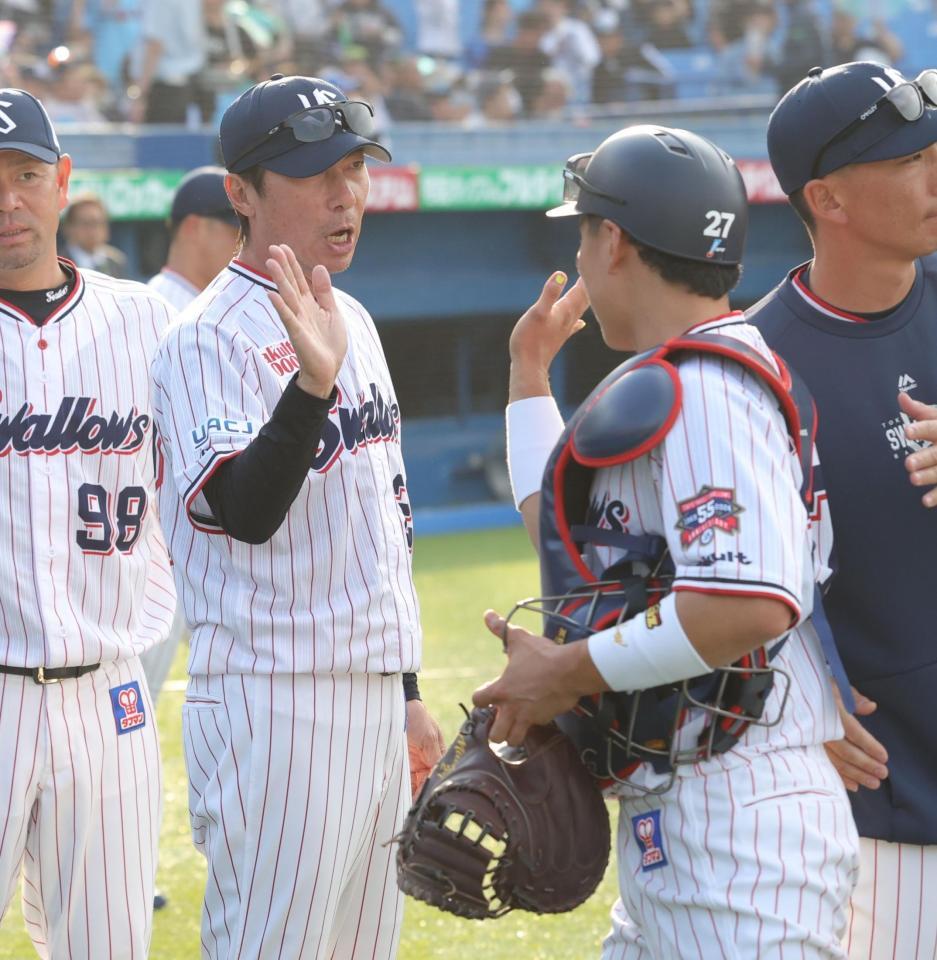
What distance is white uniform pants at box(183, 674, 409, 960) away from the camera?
2.72 meters

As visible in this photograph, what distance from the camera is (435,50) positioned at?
15266 mm

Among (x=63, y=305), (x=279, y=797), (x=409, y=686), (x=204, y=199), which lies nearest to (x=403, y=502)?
(x=409, y=686)

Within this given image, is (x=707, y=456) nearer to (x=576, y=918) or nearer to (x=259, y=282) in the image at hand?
(x=259, y=282)

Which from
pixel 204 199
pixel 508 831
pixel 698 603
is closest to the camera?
pixel 698 603

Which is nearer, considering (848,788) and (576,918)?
(848,788)

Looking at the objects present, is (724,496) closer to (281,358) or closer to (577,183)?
(577,183)

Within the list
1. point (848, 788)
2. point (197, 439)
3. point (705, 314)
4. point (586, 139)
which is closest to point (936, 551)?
point (848, 788)

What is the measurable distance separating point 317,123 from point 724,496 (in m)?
1.21

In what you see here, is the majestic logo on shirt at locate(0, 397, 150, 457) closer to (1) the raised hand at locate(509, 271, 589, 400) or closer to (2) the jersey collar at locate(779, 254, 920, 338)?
(1) the raised hand at locate(509, 271, 589, 400)

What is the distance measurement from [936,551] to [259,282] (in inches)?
50.3

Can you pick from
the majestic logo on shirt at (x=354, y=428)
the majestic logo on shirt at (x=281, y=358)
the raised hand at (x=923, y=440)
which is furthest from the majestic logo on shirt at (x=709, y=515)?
the majestic logo on shirt at (x=281, y=358)

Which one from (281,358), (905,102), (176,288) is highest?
(176,288)

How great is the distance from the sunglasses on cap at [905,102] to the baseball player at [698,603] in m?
0.40

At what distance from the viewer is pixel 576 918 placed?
4.57 metres
